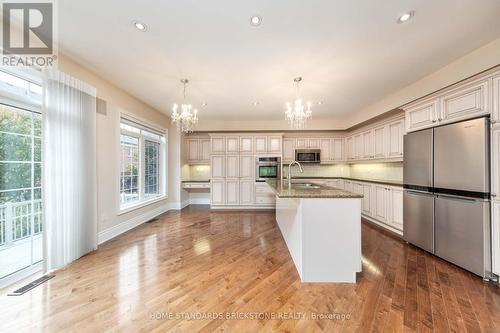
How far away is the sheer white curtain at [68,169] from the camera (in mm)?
2371

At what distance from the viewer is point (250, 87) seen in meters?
3.52

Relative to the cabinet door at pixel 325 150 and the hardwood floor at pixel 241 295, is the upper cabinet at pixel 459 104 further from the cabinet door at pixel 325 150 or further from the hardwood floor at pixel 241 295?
Answer: the cabinet door at pixel 325 150

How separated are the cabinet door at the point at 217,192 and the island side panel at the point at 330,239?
3934mm

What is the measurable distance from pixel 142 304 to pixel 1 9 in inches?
125

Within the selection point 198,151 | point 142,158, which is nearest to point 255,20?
point 142,158

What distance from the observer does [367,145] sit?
4.96m

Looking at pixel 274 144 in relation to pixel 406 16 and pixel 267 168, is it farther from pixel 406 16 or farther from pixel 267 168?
pixel 406 16

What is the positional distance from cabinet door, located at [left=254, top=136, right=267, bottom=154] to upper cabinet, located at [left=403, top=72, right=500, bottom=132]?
350 centimetres

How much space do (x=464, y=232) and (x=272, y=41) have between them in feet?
11.1

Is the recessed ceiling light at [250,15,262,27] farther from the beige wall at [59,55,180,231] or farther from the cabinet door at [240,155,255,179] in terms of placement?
the cabinet door at [240,155,255,179]

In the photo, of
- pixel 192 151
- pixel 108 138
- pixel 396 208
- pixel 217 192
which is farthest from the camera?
pixel 192 151

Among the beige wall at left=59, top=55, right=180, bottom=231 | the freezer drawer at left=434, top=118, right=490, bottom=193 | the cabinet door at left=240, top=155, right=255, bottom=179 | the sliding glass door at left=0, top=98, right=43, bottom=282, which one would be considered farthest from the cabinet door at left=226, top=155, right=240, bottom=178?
the freezer drawer at left=434, top=118, right=490, bottom=193

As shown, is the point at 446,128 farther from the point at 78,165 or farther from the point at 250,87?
the point at 78,165

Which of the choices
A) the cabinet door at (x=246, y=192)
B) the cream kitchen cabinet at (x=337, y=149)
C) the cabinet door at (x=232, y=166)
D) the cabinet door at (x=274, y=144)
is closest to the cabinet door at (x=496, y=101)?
the cream kitchen cabinet at (x=337, y=149)
